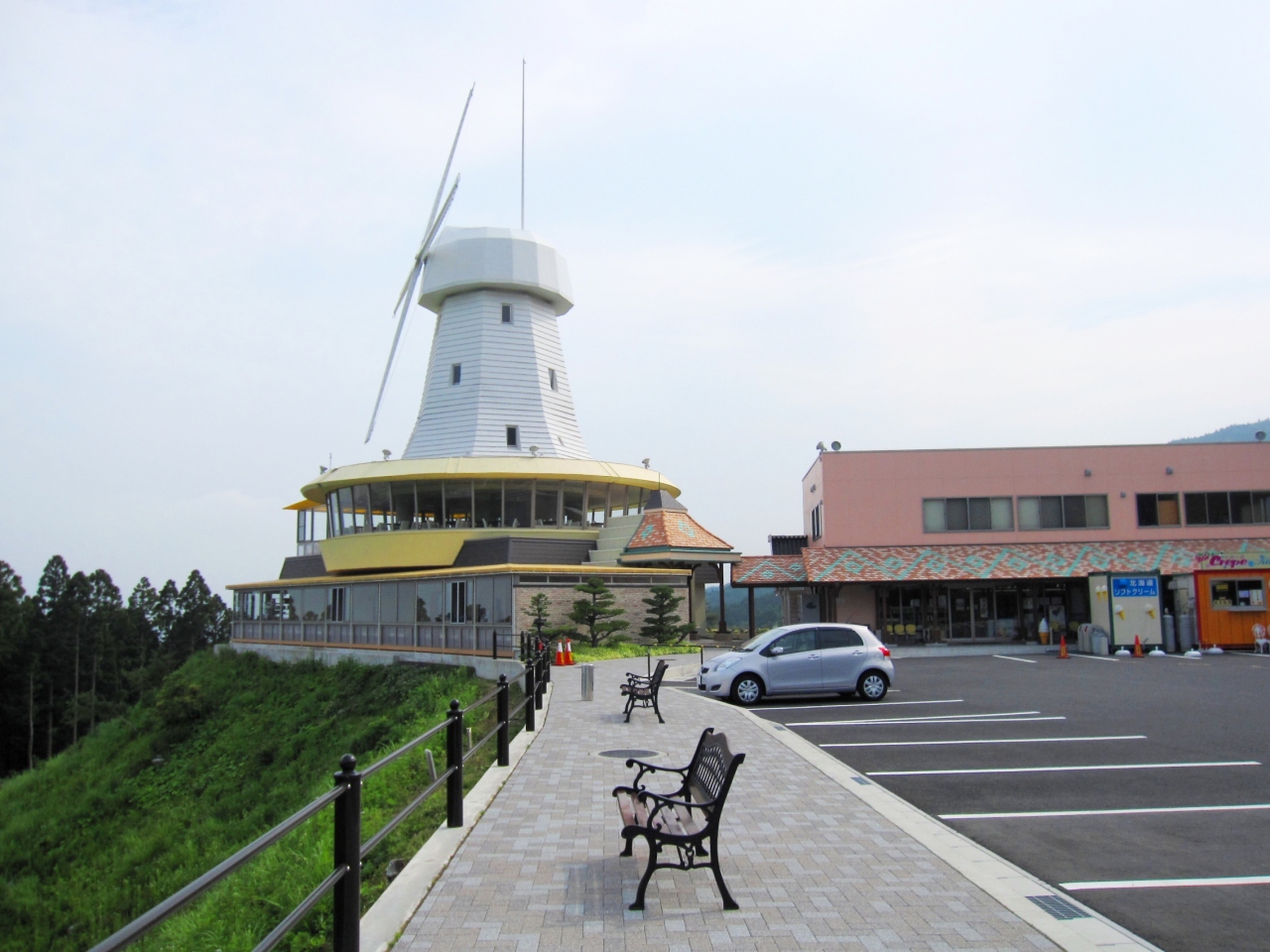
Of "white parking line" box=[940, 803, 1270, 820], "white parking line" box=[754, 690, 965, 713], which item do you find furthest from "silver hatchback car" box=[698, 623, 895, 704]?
"white parking line" box=[940, 803, 1270, 820]

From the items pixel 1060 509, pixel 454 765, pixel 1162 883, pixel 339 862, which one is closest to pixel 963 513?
pixel 1060 509

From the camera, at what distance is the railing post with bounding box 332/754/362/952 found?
491cm

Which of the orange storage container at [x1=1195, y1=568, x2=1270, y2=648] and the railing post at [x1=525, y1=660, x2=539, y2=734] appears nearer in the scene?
the railing post at [x1=525, y1=660, x2=539, y2=734]

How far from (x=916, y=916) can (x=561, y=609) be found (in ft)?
73.8

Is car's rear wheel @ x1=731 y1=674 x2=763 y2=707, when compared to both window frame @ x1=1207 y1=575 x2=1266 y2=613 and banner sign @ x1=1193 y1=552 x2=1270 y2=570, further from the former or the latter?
banner sign @ x1=1193 y1=552 x2=1270 y2=570

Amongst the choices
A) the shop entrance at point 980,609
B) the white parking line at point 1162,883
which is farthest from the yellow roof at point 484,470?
the white parking line at point 1162,883

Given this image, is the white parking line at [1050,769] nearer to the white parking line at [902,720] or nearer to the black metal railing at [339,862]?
the white parking line at [902,720]

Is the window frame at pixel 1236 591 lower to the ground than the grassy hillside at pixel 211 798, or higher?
higher

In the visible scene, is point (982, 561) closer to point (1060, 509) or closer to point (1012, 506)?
point (1012, 506)

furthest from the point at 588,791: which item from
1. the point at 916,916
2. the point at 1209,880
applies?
the point at 1209,880

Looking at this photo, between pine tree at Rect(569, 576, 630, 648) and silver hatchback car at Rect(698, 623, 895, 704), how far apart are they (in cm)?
1055

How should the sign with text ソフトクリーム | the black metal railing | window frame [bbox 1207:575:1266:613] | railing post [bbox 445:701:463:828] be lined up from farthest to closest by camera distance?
1. the sign with text ソフトクリーム
2. window frame [bbox 1207:575:1266:613]
3. railing post [bbox 445:701:463:828]
4. the black metal railing

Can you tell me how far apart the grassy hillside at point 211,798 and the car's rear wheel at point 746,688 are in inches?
166

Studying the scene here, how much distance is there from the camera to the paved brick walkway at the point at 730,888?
17.4 feet
